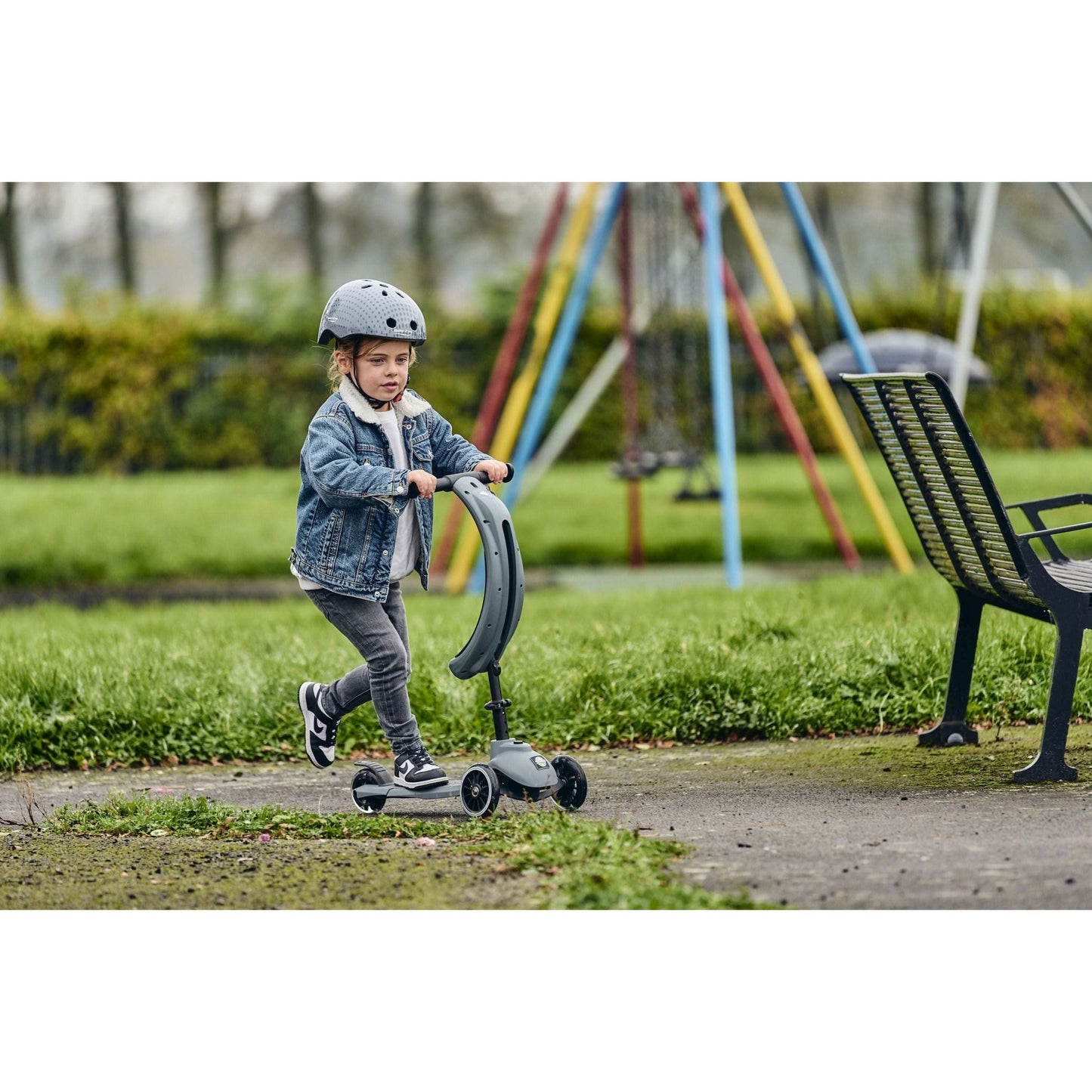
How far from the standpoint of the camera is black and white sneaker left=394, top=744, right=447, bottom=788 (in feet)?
14.8

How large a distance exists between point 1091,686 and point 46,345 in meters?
13.4

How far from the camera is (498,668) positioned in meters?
4.43

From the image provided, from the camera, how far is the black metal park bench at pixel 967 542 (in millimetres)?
4504

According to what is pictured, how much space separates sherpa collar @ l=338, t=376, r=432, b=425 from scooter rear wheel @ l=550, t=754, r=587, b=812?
1.09m

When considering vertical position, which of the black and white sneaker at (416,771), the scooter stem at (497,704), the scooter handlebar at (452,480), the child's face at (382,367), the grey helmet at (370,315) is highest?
the grey helmet at (370,315)

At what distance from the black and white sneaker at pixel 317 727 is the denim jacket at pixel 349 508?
0.45 metres

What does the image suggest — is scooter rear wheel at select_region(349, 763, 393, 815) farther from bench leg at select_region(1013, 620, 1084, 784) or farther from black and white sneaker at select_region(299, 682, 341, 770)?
bench leg at select_region(1013, 620, 1084, 784)

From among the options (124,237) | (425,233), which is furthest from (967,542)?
(124,237)

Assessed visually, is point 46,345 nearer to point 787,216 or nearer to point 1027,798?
point 787,216

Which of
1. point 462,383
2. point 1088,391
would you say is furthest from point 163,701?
point 1088,391

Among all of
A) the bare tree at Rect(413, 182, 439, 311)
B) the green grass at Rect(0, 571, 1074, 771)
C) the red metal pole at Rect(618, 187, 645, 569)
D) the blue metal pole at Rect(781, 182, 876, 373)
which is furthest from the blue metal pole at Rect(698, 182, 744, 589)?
the bare tree at Rect(413, 182, 439, 311)

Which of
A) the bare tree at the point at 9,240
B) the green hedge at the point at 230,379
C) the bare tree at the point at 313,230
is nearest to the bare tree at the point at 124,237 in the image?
the bare tree at the point at 9,240

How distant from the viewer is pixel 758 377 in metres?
17.6

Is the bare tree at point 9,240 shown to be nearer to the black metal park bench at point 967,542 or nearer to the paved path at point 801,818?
the paved path at point 801,818
